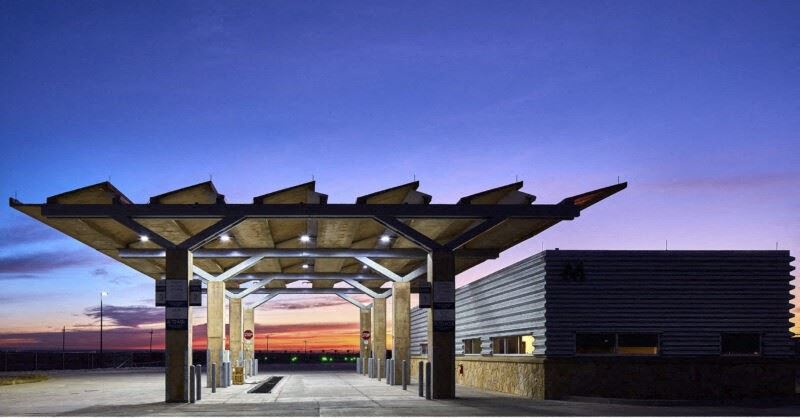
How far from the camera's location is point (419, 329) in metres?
51.2

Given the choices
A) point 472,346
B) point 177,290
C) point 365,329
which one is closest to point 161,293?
point 177,290

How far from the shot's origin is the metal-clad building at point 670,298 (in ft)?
81.3

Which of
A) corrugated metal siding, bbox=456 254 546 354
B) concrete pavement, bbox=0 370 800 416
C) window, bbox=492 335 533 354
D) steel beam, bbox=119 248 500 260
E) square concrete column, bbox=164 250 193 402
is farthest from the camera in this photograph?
steel beam, bbox=119 248 500 260

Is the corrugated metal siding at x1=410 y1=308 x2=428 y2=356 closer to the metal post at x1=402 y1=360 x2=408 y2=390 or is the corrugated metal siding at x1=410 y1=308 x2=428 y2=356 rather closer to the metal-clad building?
the metal post at x1=402 y1=360 x2=408 y2=390

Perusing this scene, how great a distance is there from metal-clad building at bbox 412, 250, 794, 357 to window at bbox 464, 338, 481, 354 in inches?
407

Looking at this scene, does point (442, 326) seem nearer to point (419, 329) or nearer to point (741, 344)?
point (741, 344)

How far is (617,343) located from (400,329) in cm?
1511

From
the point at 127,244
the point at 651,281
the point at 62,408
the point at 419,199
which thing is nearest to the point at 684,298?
the point at 651,281

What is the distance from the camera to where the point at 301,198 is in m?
25.0

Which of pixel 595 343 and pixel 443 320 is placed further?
pixel 443 320

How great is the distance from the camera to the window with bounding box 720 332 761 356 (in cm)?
2492

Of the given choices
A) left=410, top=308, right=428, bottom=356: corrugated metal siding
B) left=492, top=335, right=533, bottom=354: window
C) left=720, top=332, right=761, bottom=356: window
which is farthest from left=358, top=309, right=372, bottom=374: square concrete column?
left=720, top=332, right=761, bottom=356: window

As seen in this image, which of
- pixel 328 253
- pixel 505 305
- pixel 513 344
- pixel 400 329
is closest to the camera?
pixel 513 344

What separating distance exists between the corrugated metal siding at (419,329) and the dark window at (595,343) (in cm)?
2350
